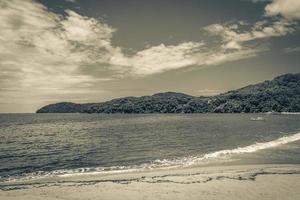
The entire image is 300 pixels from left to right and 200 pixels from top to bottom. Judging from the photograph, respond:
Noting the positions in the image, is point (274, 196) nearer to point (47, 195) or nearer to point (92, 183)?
point (92, 183)

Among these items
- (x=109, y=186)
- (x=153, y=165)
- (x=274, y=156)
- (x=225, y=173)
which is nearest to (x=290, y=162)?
(x=274, y=156)

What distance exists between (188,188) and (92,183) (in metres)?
7.22

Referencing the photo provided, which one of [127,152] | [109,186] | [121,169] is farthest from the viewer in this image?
[127,152]

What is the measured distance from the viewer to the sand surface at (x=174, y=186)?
57.2ft

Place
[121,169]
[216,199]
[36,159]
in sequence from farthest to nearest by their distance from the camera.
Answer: [36,159] → [121,169] → [216,199]

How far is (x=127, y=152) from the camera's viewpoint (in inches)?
1580

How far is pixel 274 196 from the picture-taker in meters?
17.0

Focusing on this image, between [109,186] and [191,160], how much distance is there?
48.3 ft

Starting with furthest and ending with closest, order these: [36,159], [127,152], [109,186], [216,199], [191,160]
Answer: [127,152] → [36,159] → [191,160] → [109,186] → [216,199]

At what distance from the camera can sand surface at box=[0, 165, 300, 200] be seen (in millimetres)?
17448

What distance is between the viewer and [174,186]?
19.5 m

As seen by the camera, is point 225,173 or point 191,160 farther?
point 191,160

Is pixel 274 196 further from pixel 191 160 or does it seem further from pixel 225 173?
pixel 191 160

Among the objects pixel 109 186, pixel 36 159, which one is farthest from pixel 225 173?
pixel 36 159
